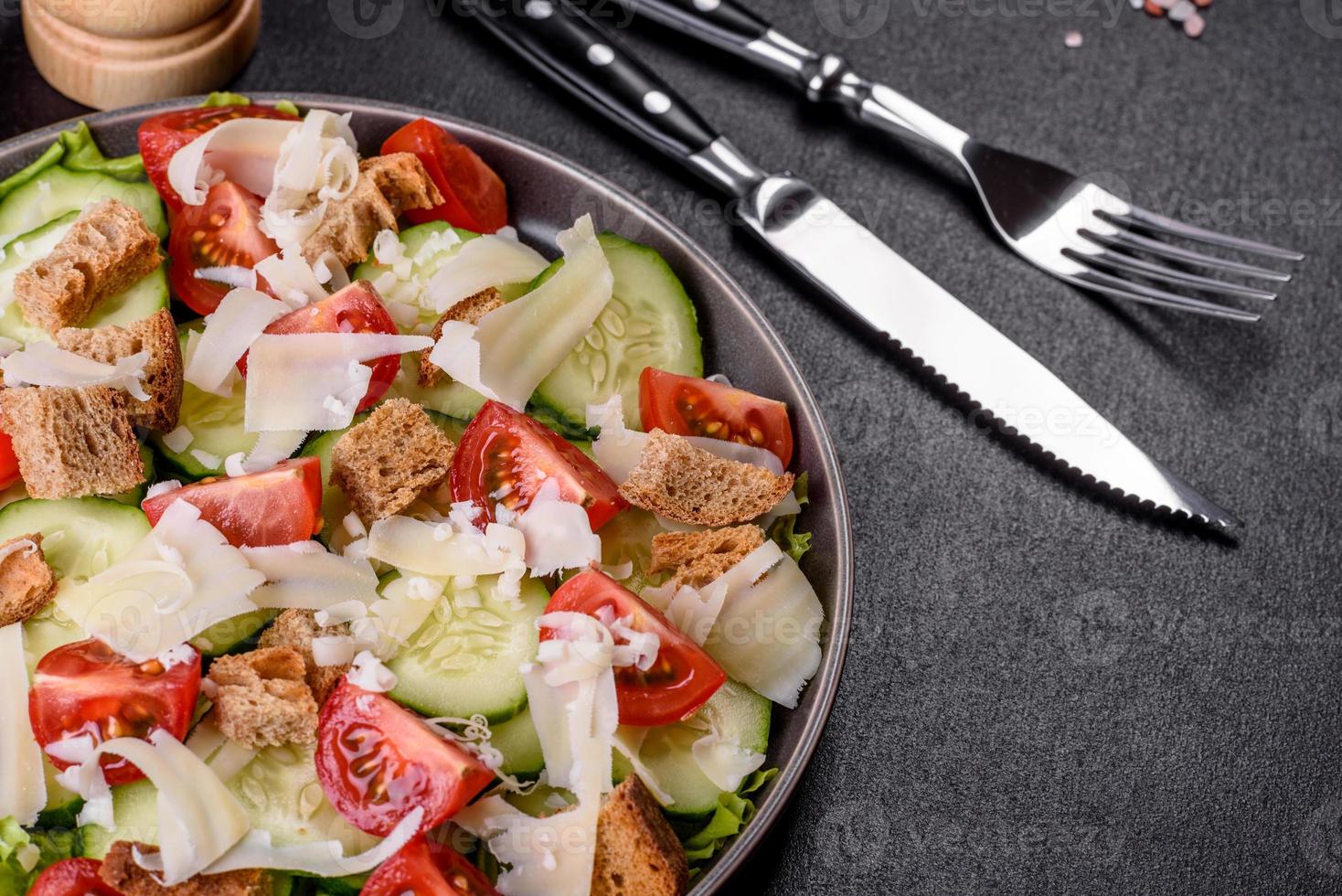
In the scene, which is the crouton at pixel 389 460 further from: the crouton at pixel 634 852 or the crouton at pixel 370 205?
the crouton at pixel 634 852

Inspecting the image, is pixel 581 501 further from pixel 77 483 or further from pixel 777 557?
pixel 77 483

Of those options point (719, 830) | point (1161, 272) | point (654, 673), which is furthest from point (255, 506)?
point (1161, 272)

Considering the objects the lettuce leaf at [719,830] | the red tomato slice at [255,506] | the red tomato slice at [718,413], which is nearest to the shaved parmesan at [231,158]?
the red tomato slice at [255,506]

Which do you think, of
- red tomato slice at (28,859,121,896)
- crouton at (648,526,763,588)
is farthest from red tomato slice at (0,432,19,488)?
crouton at (648,526,763,588)

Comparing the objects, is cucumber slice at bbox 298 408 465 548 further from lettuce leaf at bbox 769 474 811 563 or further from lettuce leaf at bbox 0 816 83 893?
lettuce leaf at bbox 769 474 811 563

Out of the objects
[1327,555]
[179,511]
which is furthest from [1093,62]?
[179,511]

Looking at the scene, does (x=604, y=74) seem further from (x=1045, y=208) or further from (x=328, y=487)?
(x=328, y=487)
